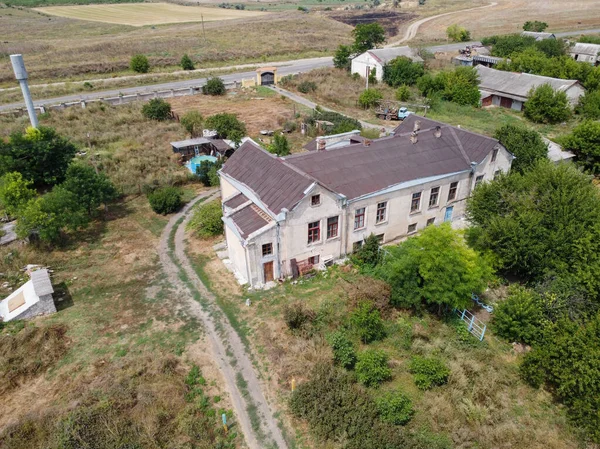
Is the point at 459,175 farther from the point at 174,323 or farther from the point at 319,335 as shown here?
the point at 174,323

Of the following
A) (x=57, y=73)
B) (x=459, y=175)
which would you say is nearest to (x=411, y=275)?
(x=459, y=175)

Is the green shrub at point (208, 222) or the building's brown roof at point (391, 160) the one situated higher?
the building's brown roof at point (391, 160)

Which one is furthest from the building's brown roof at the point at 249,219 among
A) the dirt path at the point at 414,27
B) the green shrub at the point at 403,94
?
the dirt path at the point at 414,27

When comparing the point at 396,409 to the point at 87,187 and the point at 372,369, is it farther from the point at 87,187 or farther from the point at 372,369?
the point at 87,187

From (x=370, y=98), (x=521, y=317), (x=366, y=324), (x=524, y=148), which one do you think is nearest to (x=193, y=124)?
(x=370, y=98)

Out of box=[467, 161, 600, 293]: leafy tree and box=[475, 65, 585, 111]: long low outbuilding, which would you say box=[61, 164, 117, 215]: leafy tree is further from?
box=[475, 65, 585, 111]: long low outbuilding

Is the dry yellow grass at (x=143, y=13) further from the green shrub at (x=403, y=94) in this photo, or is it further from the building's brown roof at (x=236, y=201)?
the building's brown roof at (x=236, y=201)

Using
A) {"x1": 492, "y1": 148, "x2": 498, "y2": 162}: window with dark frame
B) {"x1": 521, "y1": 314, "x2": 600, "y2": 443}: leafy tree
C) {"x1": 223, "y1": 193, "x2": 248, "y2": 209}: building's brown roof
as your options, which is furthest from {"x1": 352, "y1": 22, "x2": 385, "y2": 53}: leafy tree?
{"x1": 521, "y1": 314, "x2": 600, "y2": 443}: leafy tree
